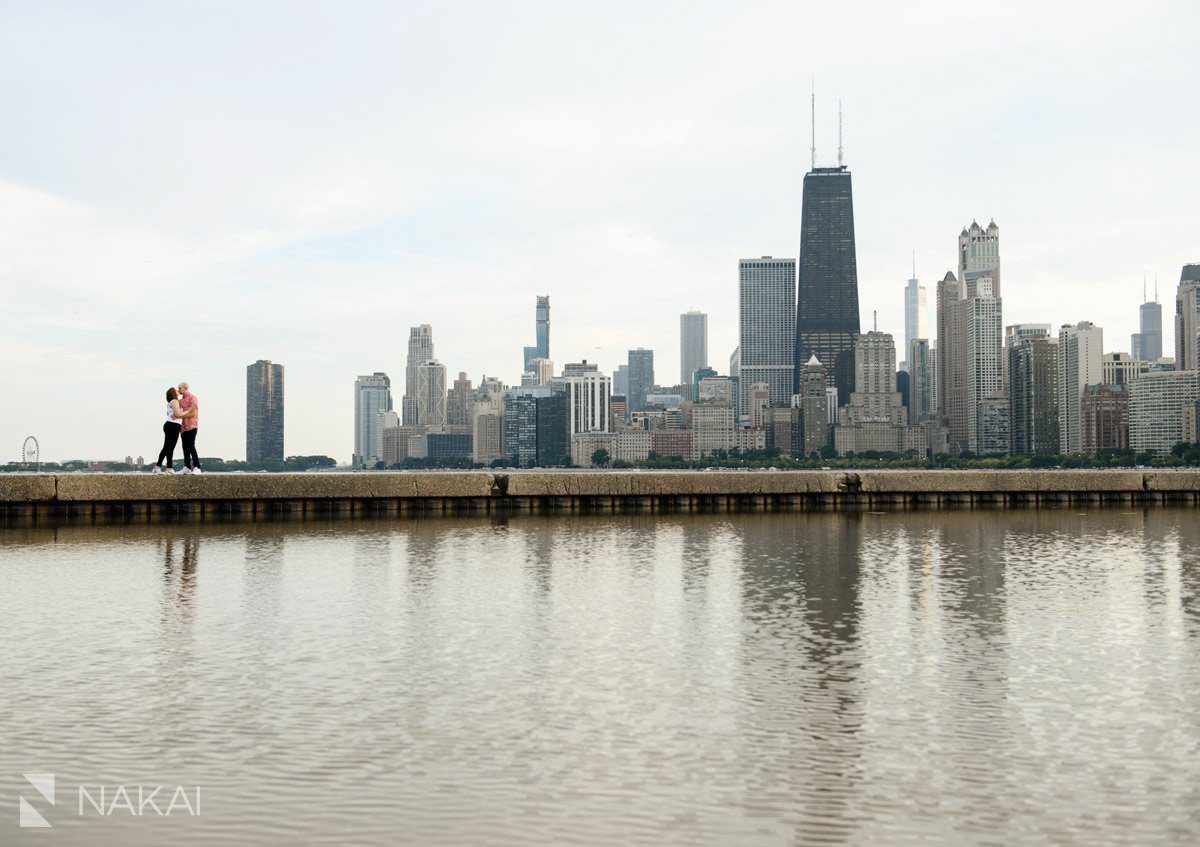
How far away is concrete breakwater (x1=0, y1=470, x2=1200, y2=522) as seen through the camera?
32.1 m

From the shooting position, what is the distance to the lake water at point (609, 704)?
6.82m

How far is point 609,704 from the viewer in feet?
31.0

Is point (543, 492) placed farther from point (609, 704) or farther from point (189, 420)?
point (609, 704)

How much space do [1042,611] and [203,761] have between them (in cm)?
1022

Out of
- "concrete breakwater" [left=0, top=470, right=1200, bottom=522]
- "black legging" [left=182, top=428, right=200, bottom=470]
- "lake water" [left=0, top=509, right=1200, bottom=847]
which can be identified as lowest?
"lake water" [left=0, top=509, right=1200, bottom=847]

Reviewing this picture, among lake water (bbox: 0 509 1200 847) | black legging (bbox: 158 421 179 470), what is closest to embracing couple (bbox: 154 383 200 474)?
black legging (bbox: 158 421 179 470)

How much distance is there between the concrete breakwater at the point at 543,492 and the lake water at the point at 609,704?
14731mm

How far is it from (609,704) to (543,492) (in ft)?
87.6

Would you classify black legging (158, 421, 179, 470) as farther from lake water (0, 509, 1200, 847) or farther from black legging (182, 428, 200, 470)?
lake water (0, 509, 1200, 847)

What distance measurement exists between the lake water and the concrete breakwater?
580 inches

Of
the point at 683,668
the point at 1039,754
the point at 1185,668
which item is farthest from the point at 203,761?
the point at 1185,668

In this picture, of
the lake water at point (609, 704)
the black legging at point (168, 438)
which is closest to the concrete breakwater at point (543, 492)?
the black legging at point (168, 438)

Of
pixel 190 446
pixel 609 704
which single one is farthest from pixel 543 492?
pixel 609 704

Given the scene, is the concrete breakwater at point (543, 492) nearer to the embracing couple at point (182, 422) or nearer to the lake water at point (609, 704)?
the embracing couple at point (182, 422)
